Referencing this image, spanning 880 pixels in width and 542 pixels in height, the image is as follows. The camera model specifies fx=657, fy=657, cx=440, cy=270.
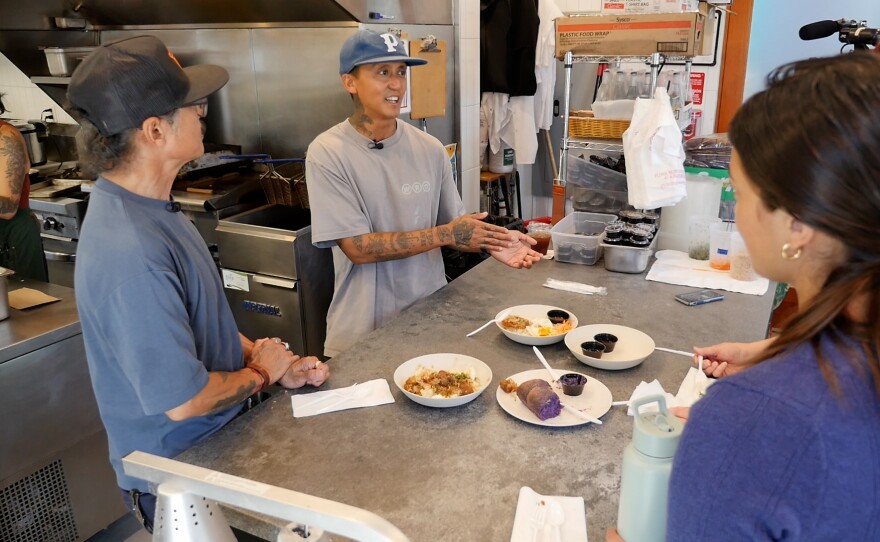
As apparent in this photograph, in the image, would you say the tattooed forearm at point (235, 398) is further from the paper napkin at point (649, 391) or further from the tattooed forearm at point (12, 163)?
the tattooed forearm at point (12, 163)

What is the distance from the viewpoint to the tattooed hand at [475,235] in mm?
2287

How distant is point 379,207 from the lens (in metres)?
2.37

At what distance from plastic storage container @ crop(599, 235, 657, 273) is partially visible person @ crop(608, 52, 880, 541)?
1688 millimetres

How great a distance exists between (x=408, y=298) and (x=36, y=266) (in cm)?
193

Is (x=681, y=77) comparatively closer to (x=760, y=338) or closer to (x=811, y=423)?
(x=760, y=338)

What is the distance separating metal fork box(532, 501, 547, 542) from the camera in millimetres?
1164

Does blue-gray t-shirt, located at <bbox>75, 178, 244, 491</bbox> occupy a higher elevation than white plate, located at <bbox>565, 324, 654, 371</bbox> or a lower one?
higher

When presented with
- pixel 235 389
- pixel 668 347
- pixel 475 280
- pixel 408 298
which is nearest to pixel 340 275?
pixel 408 298

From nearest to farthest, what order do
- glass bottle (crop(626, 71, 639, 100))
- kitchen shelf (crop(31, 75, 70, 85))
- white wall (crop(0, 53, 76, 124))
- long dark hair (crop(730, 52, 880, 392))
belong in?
long dark hair (crop(730, 52, 880, 392)) < glass bottle (crop(626, 71, 639, 100)) < kitchen shelf (crop(31, 75, 70, 85)) < white wall (crop(0, 53, 76, 124))

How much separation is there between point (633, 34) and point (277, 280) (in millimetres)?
1996

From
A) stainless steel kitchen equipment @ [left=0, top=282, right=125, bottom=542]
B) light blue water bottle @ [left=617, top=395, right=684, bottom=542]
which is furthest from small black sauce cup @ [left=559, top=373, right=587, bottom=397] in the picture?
stainless steel kitchen equipment @ [left=0, top=282, right=125, bottom=542]

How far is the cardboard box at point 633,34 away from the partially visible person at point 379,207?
102 cm

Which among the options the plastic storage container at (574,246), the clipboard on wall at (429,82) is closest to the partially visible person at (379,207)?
the plastic storage container at (574,246)

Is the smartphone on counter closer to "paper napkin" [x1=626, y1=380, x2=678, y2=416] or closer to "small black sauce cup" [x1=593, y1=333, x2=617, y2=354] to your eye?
"small black sauce cup" [x1=593, y1=333, x2=617, y2=354]
